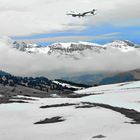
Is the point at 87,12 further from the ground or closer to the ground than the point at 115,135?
further from the ground

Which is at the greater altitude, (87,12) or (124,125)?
(87,12)

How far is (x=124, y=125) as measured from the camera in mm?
67938

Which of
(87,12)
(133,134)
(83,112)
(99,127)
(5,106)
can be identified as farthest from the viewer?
(87,12)

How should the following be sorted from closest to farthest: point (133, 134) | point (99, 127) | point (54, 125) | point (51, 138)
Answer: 1. point (133, 134)
2. point (51, 138)
3. point (99, 127)
4. point (54, 125)

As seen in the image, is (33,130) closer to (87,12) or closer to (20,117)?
(20,117)

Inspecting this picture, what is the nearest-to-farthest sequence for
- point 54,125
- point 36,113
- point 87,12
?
point 54,125, point 36,113, point 87,12

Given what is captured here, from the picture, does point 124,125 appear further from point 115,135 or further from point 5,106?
point 5,106

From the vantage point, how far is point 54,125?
73.5 metres

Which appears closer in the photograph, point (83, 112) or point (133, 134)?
point (133, 134)

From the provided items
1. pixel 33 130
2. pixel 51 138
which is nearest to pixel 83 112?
pixel 33 130

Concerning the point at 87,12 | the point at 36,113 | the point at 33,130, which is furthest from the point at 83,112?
the point at 87,12

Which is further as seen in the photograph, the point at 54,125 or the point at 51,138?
the point at 54,125

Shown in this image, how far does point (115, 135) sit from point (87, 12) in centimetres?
12544

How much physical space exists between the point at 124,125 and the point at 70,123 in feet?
34.1
